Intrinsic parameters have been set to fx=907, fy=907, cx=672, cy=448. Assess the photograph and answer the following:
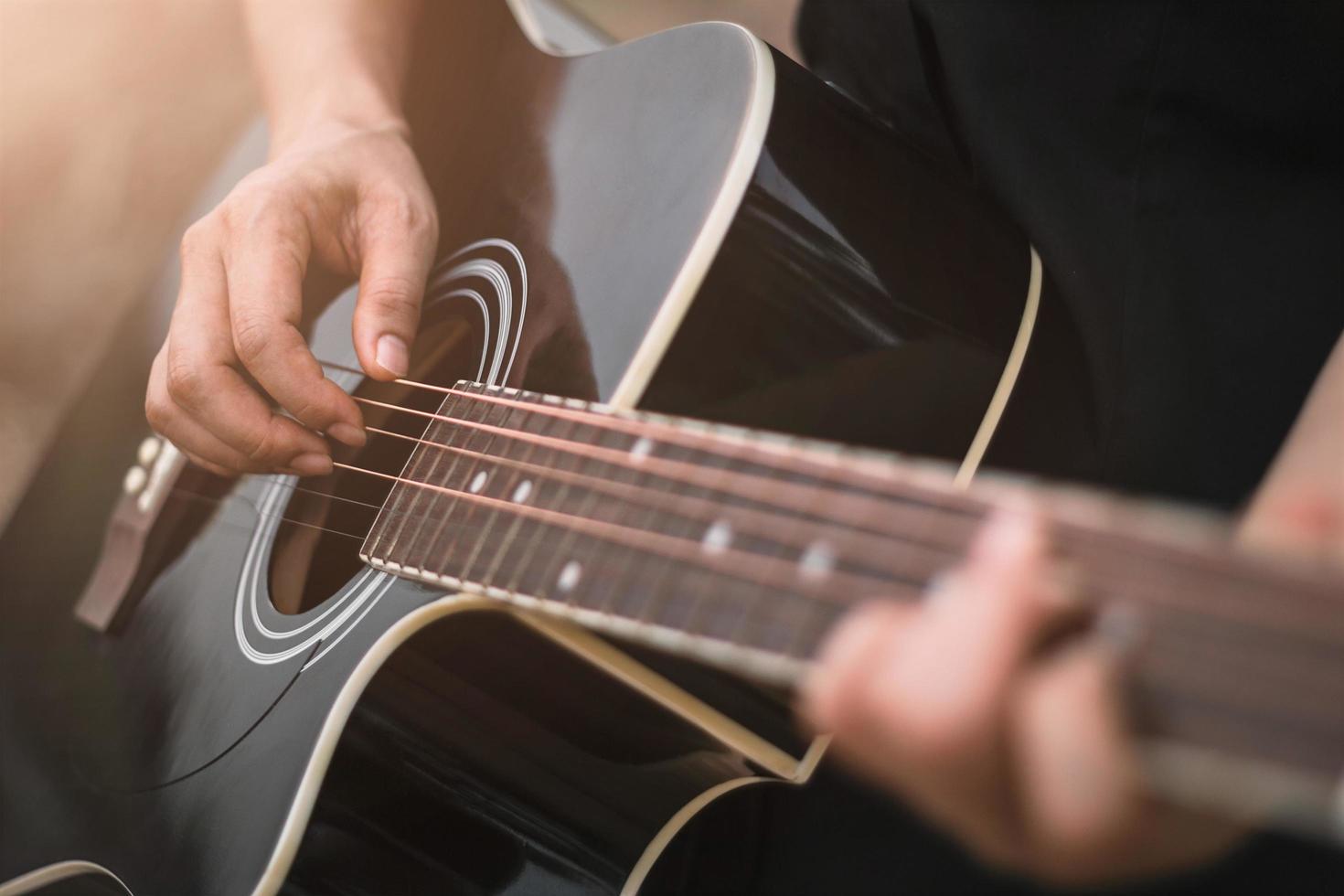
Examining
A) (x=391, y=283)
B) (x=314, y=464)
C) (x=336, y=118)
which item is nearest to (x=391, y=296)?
(x=391, y=283)

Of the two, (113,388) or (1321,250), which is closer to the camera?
(1321,250)

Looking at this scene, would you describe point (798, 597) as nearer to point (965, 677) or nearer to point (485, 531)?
point (965, 677)

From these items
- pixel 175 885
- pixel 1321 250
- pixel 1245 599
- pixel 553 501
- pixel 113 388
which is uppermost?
pixel 1321 250

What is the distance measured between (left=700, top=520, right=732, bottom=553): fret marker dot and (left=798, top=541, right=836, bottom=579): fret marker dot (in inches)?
1.3

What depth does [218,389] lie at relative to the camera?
62cm

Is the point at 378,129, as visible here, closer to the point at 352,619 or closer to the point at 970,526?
the point at 352,619

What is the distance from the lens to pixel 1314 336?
0.57 m

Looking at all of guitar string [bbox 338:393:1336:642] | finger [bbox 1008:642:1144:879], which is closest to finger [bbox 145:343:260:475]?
guitar string [bbox 338:393:1336:642]

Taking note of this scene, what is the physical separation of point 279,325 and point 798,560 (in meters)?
0.44

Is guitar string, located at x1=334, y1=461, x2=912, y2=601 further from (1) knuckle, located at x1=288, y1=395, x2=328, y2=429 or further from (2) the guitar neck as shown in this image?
(1) knuckle, located at x1=288, y1=395, x2=328, y2=429

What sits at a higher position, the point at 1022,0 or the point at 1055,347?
the point at 1022,0

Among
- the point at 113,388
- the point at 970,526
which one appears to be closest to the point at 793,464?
the point at 970,526

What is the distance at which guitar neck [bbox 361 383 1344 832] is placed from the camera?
25 cm

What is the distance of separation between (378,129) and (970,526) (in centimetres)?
62
